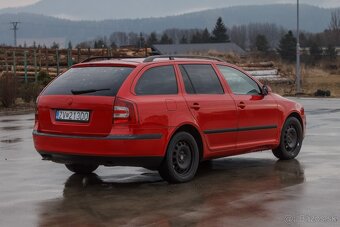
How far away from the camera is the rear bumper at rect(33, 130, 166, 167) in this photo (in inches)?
333

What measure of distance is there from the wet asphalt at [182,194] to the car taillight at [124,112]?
33.2 inches

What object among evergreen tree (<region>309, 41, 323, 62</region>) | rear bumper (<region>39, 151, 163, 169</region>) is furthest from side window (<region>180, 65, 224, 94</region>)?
evergreen tree (<region>309, 41, 323, 62</region>)

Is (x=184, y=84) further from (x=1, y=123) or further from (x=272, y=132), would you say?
(x=1, y=123)

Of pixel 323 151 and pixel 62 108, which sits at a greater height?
pixel 62 108

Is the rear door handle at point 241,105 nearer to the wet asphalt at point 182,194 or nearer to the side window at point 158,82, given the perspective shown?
the wet asphalt at point 182,194

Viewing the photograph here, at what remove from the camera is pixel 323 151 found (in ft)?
39.7

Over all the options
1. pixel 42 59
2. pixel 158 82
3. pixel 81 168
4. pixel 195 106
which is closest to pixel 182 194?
pixel 195 106

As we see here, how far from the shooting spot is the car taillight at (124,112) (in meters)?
8.51

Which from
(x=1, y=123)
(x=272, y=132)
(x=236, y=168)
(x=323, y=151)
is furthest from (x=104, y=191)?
(x=1, y=123)

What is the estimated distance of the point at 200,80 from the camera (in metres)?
9.73

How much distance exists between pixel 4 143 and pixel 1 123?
5.55m

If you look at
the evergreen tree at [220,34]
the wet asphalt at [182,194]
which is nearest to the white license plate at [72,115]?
the wet asphalt at [182,194]

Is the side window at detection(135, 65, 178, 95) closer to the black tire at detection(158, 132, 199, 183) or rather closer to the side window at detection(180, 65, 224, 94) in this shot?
the side window at detection(180, 65, 224, 94)

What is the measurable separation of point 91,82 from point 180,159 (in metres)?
1.51
